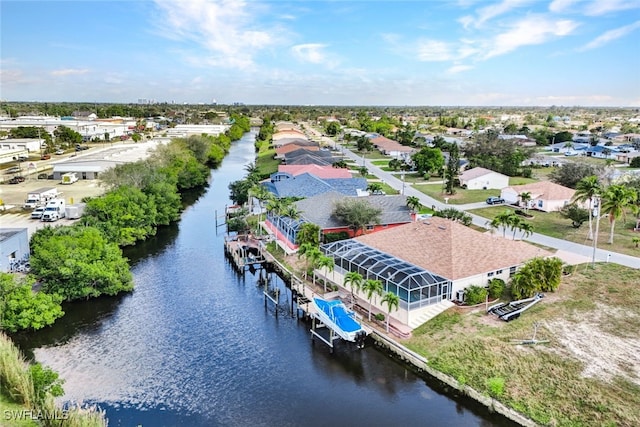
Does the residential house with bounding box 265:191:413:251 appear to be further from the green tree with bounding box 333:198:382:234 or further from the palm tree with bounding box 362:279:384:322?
the palm tree with bounding box 362:279:384:322

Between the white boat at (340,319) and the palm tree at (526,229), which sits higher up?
the palm tree at (526,229)

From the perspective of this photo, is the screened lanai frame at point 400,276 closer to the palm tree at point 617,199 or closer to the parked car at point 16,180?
the palm tree at point 617,199

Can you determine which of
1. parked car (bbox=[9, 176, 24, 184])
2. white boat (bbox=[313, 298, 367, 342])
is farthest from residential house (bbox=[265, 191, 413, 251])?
parked car (bbox=[9, 176, 24, 184])

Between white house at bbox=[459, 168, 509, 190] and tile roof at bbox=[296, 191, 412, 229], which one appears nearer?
tile roof at bbox=[296, 191, 412, 229]

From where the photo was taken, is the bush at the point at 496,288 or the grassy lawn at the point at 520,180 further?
the grassy lawn at the point at 520,180

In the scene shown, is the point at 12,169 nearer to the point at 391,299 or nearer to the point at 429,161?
the point at 429,161

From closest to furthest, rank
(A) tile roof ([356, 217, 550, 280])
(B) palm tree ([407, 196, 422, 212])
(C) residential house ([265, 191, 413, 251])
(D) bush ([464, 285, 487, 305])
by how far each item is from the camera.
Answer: (D) bush ([464, 285, 487, 305]), (A) tile roof ([356, 217, 550, 280]), (C) residential house ([265, 191, 413, 251]), (B) palm tree ([407, 196, 422, 212])

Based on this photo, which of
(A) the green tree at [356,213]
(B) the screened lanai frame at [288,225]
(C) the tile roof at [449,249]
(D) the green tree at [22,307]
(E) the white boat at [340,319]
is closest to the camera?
(E) the white boat at [340,319]

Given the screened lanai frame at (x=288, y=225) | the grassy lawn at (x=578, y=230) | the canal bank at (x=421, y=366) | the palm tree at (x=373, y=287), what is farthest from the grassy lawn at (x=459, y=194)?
the palm tree at (x=373, y=287)
